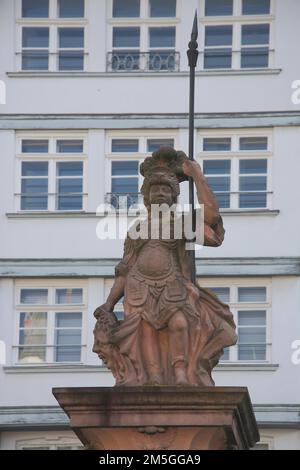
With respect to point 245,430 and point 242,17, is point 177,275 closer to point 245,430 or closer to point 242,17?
point 245,430

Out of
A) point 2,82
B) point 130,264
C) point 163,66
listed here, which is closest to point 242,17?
point 163,66

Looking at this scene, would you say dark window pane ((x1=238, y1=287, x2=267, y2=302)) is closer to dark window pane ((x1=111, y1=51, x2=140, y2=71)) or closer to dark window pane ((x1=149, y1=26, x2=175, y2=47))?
dark window pane ((x1=111, y1=51, x2=140, y2=71))

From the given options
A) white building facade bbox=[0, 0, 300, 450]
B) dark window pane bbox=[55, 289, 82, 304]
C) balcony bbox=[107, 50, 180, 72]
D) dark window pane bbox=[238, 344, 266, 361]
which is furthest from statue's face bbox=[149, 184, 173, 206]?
balcony bbox=[107, 50, 180, 72]

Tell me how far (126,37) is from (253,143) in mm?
3776

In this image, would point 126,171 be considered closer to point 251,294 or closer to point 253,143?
Result: point 253,143

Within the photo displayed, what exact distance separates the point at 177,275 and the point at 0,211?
28543 mm

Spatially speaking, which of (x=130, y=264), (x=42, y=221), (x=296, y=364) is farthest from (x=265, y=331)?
(x=130, y=264)

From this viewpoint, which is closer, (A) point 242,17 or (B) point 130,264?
(B) point 130,264

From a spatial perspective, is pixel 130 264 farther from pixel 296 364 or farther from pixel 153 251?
pixel 296 364

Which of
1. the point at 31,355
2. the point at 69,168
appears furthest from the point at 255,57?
the point at 31,355

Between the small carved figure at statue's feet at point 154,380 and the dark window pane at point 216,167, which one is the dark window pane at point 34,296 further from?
the small carved figure at statue's feet at point 154,380

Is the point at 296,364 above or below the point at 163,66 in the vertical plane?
below

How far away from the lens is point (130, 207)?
53844mm
